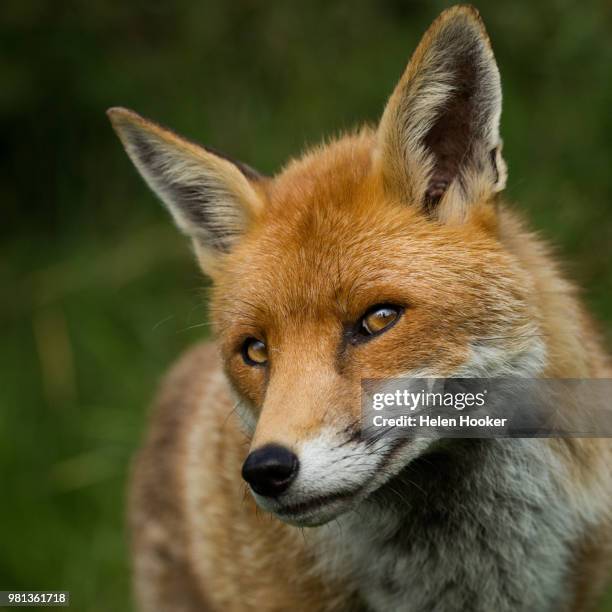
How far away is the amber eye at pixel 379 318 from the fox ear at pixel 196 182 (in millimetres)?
915

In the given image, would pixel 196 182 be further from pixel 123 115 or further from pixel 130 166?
pixel 130 166

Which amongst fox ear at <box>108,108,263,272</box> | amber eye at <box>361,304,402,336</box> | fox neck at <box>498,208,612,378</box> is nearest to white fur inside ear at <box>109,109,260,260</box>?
fox ear at <box>108,108,263,272</box>

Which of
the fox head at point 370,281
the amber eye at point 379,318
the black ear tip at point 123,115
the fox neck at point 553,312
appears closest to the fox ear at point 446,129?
the fox head at point 370,281

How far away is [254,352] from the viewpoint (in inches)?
157

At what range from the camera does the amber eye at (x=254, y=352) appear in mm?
3955

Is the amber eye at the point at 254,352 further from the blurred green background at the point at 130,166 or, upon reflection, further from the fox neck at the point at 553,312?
the blurred green background at the point at 130,166

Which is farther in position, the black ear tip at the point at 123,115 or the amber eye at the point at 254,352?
the black ear tip at the point at 123,115

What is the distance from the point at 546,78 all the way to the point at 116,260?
4345 mm

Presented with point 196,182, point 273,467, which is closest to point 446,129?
point 196,182

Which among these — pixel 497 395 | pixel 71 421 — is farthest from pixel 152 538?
pixel 71 421

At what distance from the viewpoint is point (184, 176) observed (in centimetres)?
456

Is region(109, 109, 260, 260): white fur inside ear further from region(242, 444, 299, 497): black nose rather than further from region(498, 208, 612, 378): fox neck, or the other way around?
region(242, 444, 299, 497): black nose

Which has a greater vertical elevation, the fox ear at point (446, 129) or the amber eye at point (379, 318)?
the fox ear at point (446, 129)

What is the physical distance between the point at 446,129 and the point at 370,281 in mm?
786
